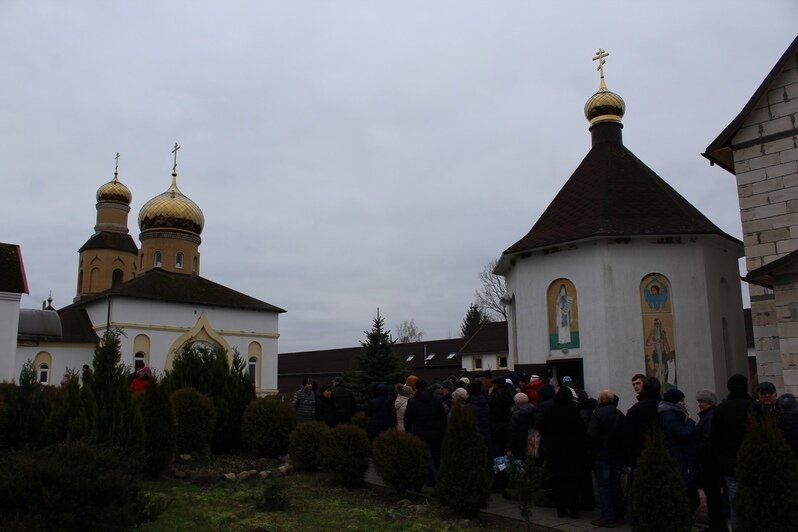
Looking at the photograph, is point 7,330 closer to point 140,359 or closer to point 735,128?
point 140,359

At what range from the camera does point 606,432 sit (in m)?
7.79

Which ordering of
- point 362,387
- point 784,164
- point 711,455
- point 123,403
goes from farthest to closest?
point 362,387 < point 784,164 < point 123,403 < point 711,455

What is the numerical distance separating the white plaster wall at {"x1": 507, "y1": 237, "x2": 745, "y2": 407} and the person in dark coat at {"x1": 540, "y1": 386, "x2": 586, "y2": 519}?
8128 millimetres

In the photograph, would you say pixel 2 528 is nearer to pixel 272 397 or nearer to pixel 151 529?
pixel 151 529

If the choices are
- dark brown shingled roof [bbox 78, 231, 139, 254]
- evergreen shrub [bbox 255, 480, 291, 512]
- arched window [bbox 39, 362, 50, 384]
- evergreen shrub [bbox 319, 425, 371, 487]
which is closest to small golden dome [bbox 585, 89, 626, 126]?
evergreen shrub [bbox 319, 425, 371, 487]

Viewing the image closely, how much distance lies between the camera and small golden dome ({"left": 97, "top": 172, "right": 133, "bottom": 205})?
1711 inches

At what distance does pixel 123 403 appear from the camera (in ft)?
31.0

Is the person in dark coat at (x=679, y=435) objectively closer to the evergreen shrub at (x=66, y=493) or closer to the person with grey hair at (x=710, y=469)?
the person with grey hair at (x=710, y=469)

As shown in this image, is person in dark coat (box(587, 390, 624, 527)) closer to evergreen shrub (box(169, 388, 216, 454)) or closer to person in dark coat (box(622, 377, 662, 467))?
person in dark coat (box(622, 377, 662, 467))

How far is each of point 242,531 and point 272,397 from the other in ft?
17.9

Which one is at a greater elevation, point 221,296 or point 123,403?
point 221,296

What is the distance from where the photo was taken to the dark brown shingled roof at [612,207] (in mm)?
16469

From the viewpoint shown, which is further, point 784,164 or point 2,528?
point 784,164

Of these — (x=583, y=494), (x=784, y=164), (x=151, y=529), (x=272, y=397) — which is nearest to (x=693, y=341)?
(x=784, y=164)
